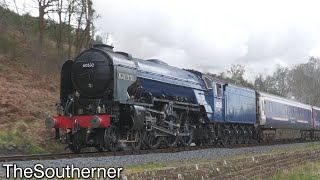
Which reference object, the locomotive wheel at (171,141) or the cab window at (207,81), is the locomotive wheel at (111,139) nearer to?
the locomotive wheel at (171,141)

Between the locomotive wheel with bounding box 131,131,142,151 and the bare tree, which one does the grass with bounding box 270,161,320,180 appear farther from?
the bare tree

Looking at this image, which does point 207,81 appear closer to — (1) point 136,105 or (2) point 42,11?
(1) point 136,105

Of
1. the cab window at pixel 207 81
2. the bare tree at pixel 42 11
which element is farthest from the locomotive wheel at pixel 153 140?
the bare tree at pixel 42 11

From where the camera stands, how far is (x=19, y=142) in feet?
54.6

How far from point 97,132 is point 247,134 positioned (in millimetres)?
13086

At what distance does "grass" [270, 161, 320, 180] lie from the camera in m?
13.0

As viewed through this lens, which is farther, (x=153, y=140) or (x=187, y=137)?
(x=187, y=137)

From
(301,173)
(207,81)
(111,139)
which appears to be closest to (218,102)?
(207,81)

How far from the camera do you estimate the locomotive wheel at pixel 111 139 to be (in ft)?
44.5

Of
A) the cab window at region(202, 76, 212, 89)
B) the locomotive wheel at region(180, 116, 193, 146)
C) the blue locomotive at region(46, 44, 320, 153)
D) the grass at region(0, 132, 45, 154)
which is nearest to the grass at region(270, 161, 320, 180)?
the blue locomotive at region(46, 44, 320, 153)

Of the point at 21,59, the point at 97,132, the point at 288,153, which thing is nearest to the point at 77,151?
the point at 97,132

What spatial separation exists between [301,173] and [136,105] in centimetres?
578

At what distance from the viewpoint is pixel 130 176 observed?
6.94m

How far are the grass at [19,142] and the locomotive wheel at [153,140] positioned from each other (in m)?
4.39
